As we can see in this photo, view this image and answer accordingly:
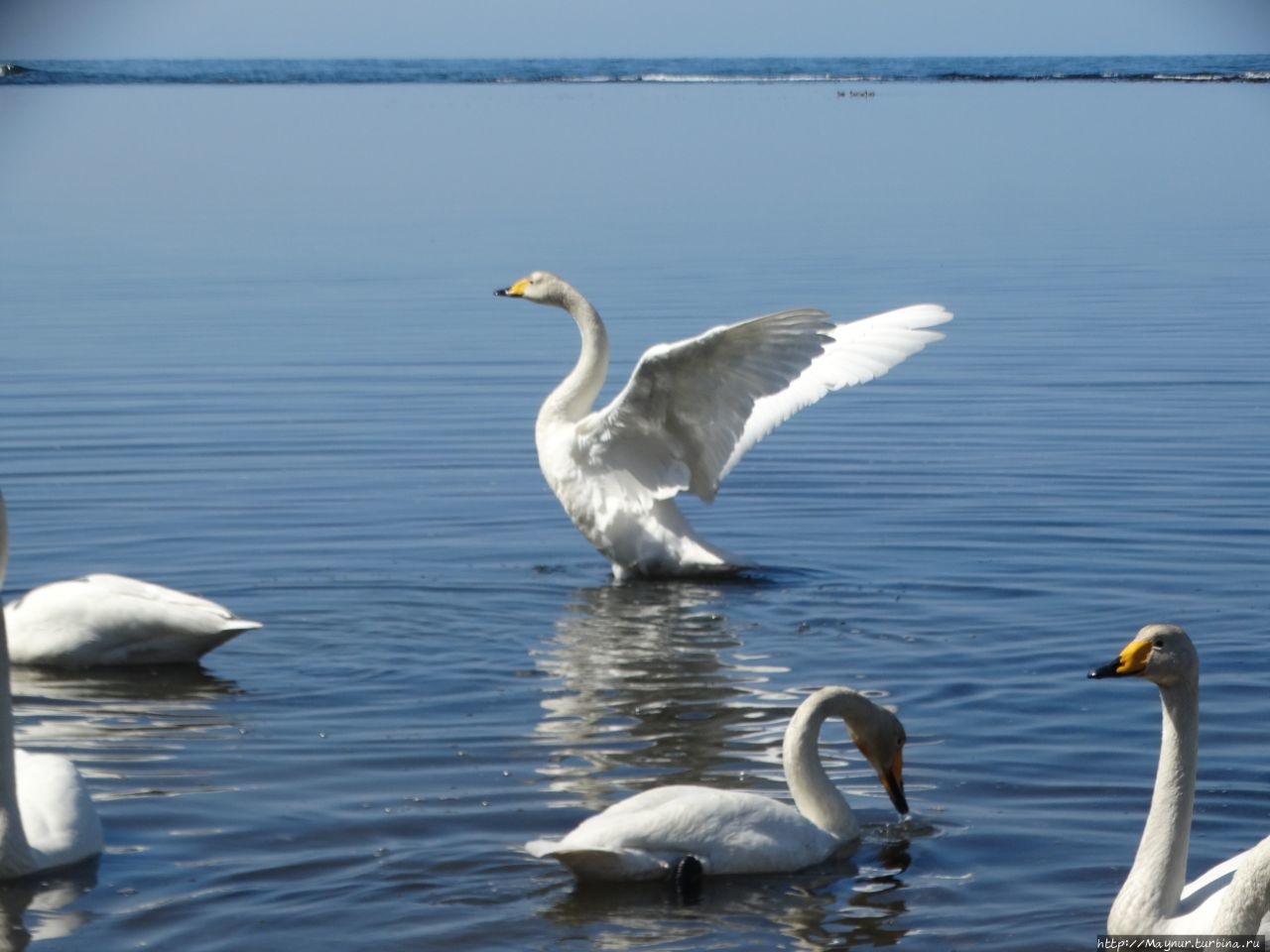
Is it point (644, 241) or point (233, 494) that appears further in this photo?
point (644, 241)

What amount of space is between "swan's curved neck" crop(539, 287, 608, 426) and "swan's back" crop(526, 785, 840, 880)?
211 inches

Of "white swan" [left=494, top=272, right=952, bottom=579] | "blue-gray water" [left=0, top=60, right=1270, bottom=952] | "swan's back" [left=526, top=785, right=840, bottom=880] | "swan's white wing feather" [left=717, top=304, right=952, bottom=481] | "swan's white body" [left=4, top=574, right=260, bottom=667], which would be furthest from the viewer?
"swan's white wing feather" [left=717, top=304, right=952, bottom=481]

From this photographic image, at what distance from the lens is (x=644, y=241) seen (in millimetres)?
27438

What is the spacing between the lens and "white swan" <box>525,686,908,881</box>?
6.57 m

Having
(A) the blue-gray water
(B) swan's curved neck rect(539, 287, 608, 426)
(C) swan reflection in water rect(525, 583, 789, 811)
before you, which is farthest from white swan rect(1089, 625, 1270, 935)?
(B) swan's curved neck rect(539, 287, 608, 426)

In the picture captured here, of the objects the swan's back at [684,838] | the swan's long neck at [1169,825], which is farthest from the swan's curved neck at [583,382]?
the swan's long neck at [1169,825]

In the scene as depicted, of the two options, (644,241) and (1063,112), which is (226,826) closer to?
(644,241)

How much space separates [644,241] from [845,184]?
38.0 ft

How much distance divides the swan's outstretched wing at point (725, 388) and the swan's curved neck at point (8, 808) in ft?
15.7

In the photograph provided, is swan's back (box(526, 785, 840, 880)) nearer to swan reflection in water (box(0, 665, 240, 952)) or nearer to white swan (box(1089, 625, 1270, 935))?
white swan (box(1089, 625, 1270, 935))

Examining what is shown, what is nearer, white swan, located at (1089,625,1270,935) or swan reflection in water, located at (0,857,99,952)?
white swan, located at (1089,625,1270,935)

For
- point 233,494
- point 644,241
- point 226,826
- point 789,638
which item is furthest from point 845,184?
point 226,826

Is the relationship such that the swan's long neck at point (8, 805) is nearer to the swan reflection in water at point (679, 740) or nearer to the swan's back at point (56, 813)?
the swan's back at point (56, 813)

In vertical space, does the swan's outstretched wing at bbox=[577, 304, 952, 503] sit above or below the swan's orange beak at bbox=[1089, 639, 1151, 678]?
above
